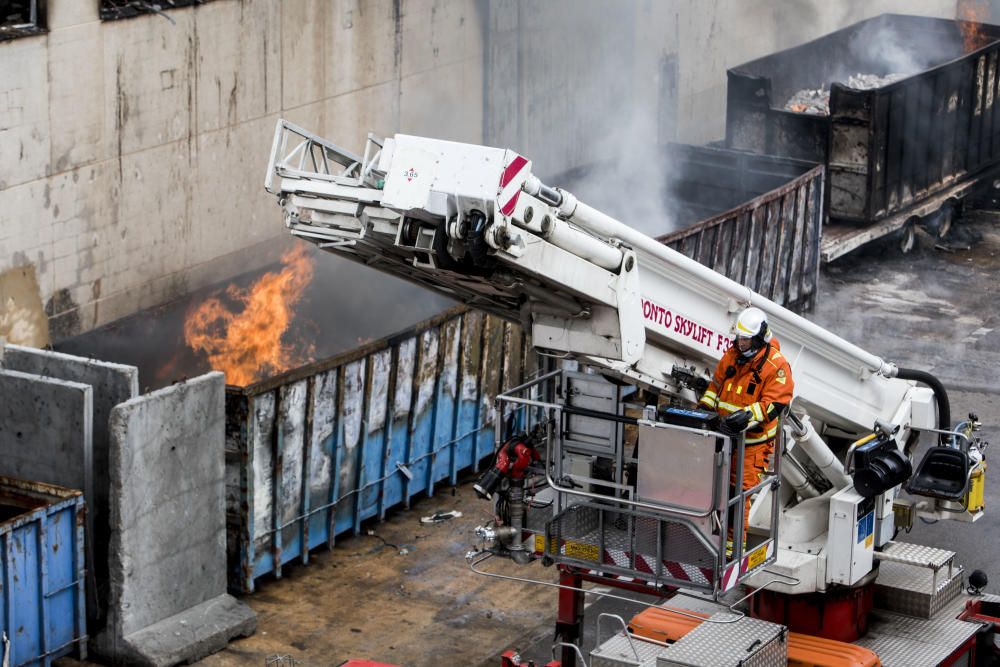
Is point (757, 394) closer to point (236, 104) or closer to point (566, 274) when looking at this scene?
Result: point (566, 274)

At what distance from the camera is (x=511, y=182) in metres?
8.21

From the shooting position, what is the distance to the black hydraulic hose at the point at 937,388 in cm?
1102

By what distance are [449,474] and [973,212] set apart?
40.2 feet

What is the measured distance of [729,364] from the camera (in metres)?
9.51

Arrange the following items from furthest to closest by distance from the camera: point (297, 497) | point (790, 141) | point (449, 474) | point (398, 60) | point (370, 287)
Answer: point (790, 141)
point (398, 60)
point (370, 287)
point (449, 474)
point (297, 497)

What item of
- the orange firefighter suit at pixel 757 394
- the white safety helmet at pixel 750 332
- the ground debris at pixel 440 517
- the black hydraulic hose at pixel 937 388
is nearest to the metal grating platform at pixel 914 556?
the black hydraulic hose at pixel 937 388

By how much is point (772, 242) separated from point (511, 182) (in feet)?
34.3

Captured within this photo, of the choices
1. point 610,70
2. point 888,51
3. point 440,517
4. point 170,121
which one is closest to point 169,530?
point 440,517

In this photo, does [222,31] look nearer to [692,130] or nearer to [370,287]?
[370,287]

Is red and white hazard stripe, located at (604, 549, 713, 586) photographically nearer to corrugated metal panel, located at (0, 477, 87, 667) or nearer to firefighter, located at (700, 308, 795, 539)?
firefighter, located at (700, 308, 795, 539)

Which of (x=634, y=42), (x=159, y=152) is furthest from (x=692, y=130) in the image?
(x=159, y=152)

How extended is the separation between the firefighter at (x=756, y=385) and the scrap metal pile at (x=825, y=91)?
14.3 m

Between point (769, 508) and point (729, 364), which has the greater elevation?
point (729, 364)

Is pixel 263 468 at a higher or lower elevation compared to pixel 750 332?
lower
